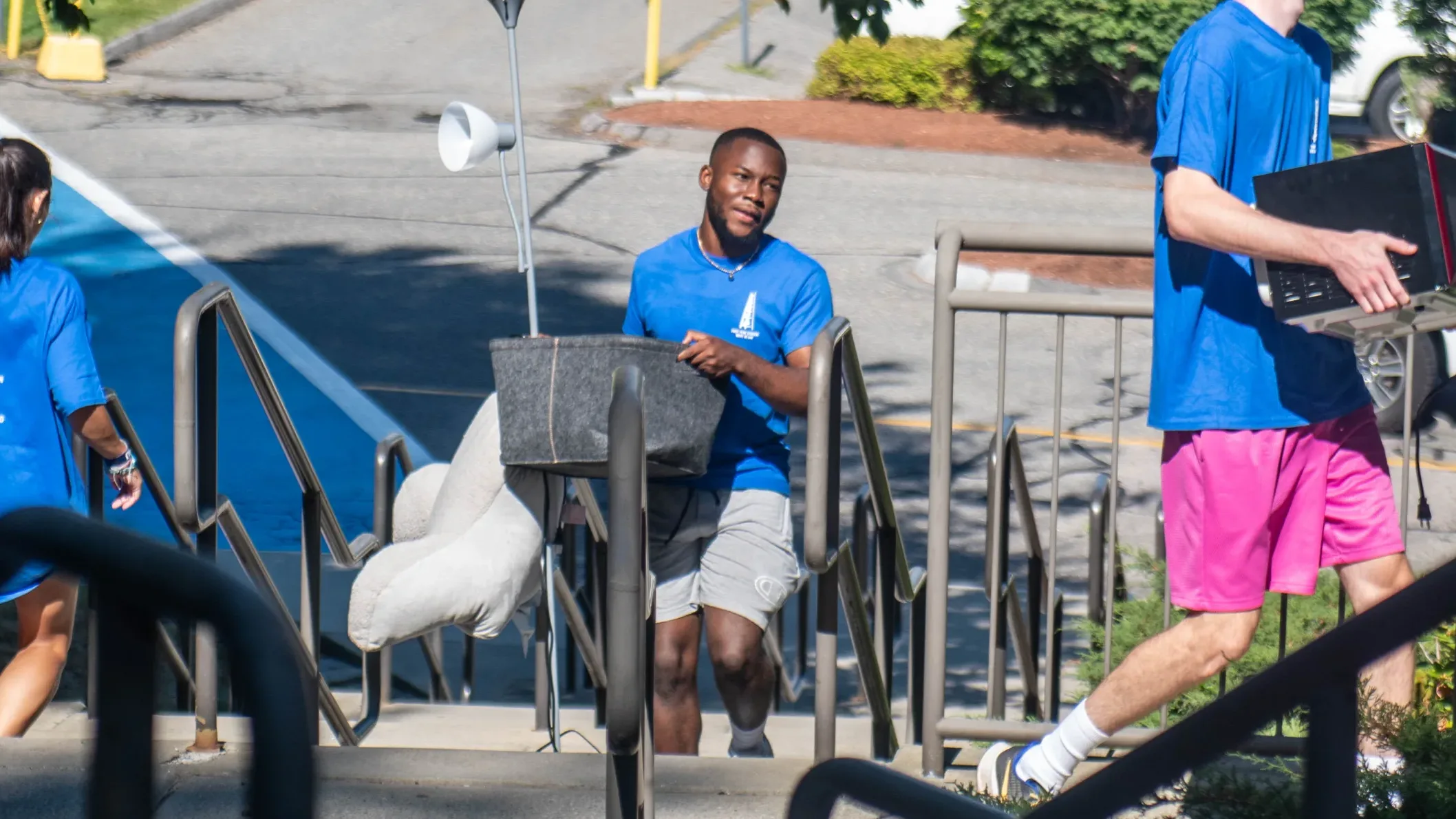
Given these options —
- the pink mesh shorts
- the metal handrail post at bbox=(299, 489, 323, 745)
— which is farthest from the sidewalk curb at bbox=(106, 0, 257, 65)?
the pink mesh shorts

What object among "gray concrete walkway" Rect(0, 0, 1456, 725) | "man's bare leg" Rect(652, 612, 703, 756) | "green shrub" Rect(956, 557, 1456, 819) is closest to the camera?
"green shrub" Rect(956, 557, 1456, 819)

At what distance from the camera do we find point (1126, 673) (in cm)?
367

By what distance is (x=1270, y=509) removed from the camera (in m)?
3.60

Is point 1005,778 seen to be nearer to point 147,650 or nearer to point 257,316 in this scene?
point 147,650

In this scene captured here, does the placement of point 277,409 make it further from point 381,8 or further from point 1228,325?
point 381,8

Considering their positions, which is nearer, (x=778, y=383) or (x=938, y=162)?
(x=778, y=383)

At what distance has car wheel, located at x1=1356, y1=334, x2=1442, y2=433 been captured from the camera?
977 centimetres

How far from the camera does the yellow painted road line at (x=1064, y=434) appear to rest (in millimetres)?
9883

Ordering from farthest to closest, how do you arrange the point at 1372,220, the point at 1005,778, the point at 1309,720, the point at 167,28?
the point at 167,28
the point at 1005,778
the point at 1372,220
the point at 1309,720

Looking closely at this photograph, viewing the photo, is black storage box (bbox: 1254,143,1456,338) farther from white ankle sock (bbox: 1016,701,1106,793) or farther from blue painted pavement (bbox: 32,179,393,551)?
blue painted pavement (bbox: 32,179,393,551)

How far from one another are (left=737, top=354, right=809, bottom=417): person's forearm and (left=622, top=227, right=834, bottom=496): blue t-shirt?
0.32 feet

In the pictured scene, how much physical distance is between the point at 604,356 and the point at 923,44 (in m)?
17.0

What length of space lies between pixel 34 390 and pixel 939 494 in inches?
86.2

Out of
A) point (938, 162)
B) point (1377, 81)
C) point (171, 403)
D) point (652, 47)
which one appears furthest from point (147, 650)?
point (1377, 81)
